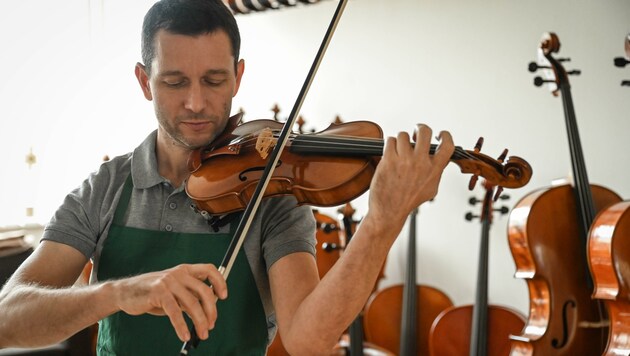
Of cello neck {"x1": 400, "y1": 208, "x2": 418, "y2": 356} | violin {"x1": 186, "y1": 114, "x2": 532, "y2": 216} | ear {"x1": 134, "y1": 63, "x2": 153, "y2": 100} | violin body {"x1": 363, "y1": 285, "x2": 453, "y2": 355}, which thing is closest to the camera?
violin {"x1": 186, "y1": 114, "x2": 532, "y2": 216}

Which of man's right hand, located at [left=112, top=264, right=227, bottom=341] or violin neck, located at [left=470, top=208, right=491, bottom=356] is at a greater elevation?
man's right hand, located at [left=112, top=264, right=227, bottom=341]

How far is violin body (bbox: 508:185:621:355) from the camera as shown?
9.06 ft

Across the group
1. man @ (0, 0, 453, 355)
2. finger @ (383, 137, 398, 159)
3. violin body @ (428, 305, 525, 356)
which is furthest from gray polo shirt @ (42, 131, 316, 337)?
violin body @ (428, 305, 525, 356)

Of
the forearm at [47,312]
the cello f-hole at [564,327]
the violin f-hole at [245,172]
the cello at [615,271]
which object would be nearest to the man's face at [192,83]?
the violin f-hole at [245,172]

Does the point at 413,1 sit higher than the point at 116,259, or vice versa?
the point at 413,1

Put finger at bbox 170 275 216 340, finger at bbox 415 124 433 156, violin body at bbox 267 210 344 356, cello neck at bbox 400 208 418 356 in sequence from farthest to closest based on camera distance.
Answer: violin body at bbox 267 210 344 356, cello neck at bbox 400 208 418 356, finger at bbox 415 124 433 156, finger at bbox 170 275 216 340

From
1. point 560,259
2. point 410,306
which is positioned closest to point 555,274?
point 560,259

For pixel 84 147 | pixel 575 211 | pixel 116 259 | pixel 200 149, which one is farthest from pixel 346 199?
pixel 84 147

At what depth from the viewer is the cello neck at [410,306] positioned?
357 cm

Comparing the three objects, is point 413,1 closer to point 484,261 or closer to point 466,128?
point 466,128

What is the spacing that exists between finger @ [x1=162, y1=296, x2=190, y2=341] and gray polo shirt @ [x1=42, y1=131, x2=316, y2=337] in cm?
44

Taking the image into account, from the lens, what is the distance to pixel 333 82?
454 cm

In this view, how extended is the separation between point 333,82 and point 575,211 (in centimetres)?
194

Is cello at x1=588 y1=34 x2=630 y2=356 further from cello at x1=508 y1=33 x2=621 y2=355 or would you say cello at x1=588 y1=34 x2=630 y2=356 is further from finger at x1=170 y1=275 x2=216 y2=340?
finger at x1=170 y1=275 x2=216 y2=340
